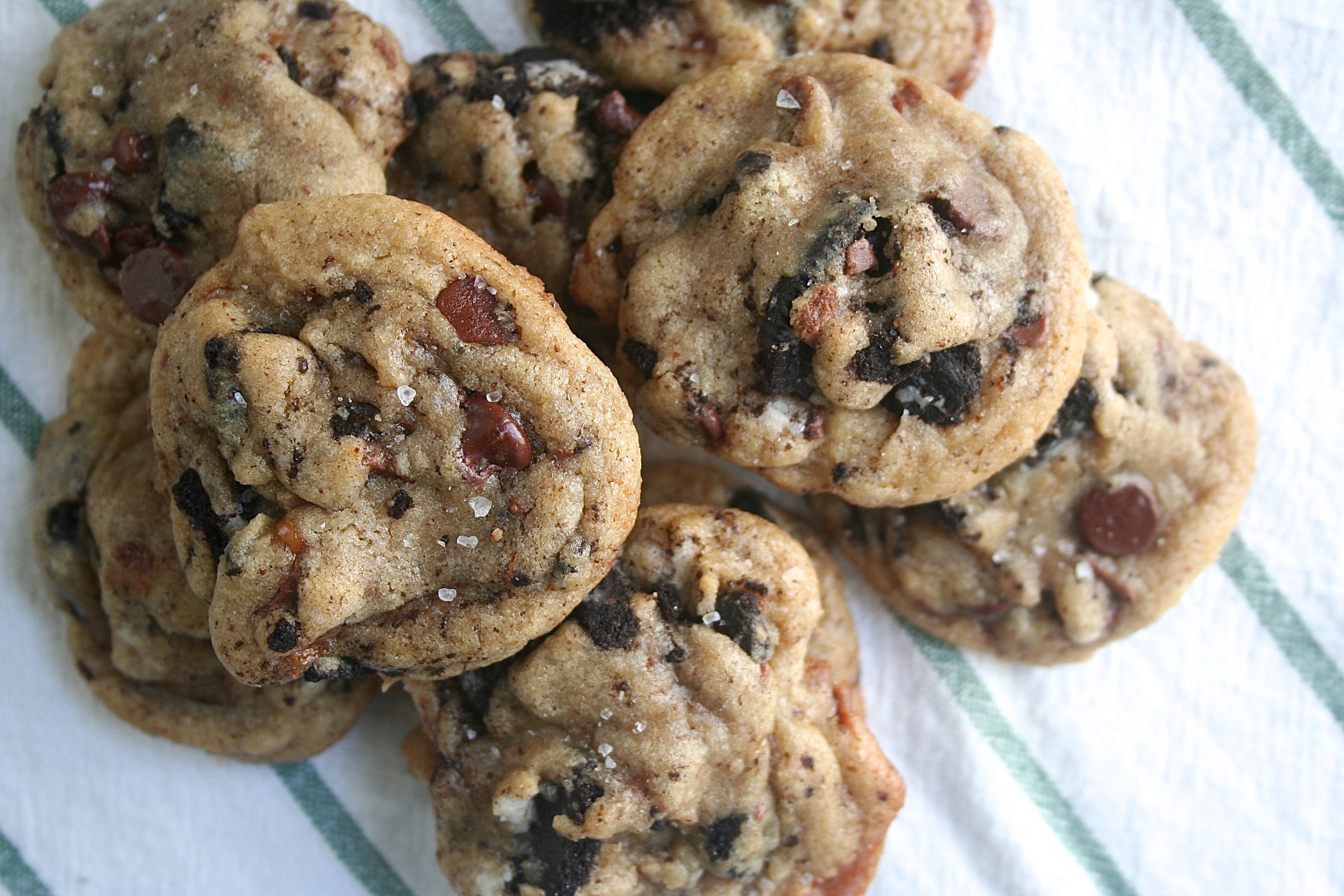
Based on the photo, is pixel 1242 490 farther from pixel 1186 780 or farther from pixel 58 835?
pixel 58 835

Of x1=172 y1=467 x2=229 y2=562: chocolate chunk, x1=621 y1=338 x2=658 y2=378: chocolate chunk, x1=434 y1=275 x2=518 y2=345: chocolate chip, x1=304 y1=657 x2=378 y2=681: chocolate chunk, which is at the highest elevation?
x1=434 y1=275 x2=518 y2=345: chocolate chip

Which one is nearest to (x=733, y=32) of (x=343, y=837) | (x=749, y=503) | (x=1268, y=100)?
(x=749, y=503)

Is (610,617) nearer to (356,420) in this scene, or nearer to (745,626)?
(745,626)

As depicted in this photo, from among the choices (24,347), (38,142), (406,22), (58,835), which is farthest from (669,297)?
(58,835)

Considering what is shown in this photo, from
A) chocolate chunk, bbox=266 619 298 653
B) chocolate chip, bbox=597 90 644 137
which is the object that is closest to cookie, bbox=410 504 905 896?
chocolate chunk, bbox=266 619 298 653

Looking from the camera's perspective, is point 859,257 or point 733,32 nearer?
point 859,257

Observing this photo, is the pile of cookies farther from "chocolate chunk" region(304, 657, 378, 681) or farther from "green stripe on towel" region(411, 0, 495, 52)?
"green stripe on towel" region(411, 0, 495, 52)
